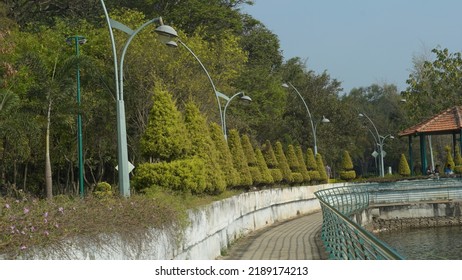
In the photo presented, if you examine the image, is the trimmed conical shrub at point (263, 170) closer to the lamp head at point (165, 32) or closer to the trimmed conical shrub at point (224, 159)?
the trimmed conical shrub at point (224, 159)

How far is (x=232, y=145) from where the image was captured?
3459 cm

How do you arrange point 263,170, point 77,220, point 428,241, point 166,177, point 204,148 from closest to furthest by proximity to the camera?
point 77,220
point 166,177
point 204,148
point 428,241
point 263,170

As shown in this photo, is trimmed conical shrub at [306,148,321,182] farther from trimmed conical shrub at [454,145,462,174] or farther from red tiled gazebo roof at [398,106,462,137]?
trimmed conical shrub at [454,145,462,174]

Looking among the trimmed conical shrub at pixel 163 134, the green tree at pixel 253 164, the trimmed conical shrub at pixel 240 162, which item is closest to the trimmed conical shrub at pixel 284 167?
the green tree at pixel 253 164

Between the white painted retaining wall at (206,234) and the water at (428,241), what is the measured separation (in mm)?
4720

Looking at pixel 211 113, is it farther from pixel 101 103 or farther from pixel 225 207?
pixel 225 207

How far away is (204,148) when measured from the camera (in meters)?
25.4

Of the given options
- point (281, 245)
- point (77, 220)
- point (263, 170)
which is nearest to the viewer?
point (77, 220)

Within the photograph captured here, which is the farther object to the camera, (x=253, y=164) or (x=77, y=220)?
(x=253, y=164)

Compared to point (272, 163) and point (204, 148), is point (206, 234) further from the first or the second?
point (272, 163)

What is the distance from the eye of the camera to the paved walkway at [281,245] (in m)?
→ 18.2

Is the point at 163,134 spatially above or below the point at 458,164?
above

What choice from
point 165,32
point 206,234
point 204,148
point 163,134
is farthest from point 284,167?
point 206,234

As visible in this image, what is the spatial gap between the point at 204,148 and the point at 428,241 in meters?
11.6
